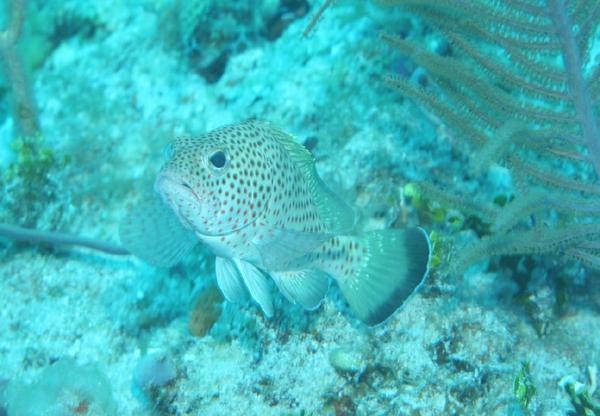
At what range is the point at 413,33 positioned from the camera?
538 centimetres

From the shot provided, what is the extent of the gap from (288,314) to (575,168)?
9.23 ft

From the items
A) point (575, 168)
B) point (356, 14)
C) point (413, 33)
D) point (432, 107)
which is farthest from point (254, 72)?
point (575, 168)

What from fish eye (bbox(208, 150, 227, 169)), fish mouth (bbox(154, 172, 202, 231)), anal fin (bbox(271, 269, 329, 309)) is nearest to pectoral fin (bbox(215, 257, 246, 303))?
anal fin (bbox(271, 269, 329, 309))

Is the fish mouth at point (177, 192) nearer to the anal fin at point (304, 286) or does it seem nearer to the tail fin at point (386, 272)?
the anal fin at point (304, 286)

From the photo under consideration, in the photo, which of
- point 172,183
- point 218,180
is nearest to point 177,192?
point 172,183

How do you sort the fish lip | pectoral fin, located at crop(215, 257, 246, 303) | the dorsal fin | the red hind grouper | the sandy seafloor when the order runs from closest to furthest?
the fish lip → the red hind grouper → pectoral fin, located at crop(215, 257, 246, 303) → the dorsal fin → the sandy seafloor

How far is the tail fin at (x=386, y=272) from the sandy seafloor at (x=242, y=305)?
20.8 inches

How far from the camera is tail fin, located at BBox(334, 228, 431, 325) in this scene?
330 cm

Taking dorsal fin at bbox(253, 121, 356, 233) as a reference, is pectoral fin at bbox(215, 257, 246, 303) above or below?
below

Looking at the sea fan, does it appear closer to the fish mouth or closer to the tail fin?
the tail fin

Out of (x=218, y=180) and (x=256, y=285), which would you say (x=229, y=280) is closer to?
(x=256, y=285)

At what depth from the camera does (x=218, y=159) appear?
10.1 feet

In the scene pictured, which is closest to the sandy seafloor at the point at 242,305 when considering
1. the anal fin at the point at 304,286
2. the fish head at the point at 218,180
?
the anal fin at the point at 304,286

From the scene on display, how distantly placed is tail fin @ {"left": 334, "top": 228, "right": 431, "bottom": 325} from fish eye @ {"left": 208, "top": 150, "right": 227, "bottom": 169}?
1170 millimetres
